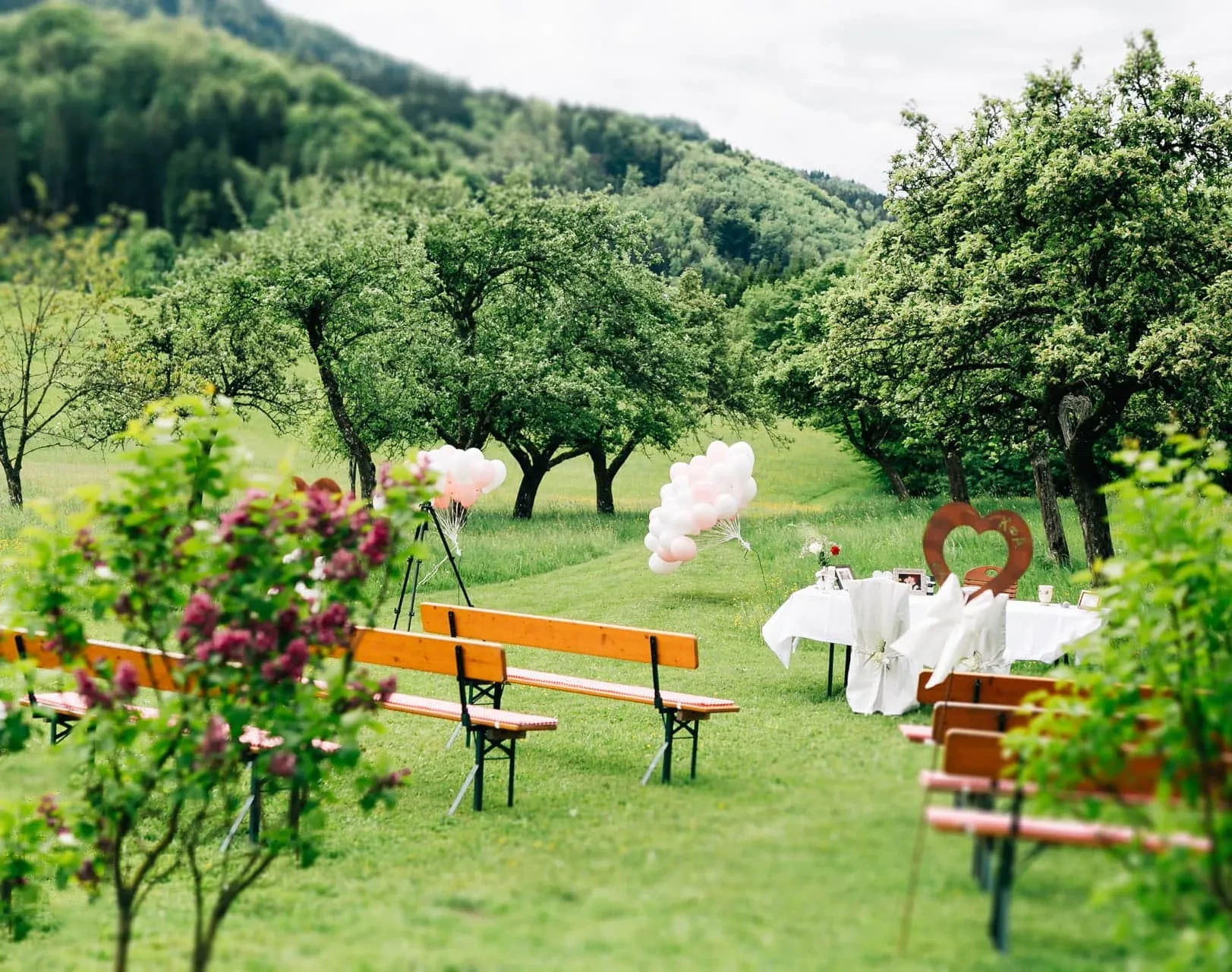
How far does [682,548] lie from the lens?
14.8 meters

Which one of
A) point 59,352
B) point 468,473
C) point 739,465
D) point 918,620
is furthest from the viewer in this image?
point 59,352

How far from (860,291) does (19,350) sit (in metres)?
15.5

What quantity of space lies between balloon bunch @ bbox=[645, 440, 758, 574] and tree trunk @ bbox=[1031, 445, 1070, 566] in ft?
17.3

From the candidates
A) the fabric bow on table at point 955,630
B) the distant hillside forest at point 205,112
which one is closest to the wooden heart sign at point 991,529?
the fabric bow on table at point 955,630

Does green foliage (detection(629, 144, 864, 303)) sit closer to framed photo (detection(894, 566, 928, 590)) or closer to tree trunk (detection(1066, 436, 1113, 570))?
tree trunk (detection(1066, 436, 1113, 570))

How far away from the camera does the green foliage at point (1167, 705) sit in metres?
3.66

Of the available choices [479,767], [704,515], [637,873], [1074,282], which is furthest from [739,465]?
[637,873]

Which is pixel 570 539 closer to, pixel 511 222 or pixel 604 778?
pixel 511 222

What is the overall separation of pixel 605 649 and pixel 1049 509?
11665 mm

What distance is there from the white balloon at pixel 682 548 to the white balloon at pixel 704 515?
39 centimetres

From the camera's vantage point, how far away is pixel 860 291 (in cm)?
1694

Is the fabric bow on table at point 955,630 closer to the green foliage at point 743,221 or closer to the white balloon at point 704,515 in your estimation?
the white balloon at point 704,515

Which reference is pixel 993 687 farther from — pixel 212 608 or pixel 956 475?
pixel 956 475

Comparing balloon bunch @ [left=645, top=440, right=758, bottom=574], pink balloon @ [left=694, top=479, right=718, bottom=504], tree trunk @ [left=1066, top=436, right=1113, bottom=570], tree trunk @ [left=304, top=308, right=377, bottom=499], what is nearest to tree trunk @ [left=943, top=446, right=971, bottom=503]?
tree trunk @ [left=1066, top=436, right=1113, bottom=570]
